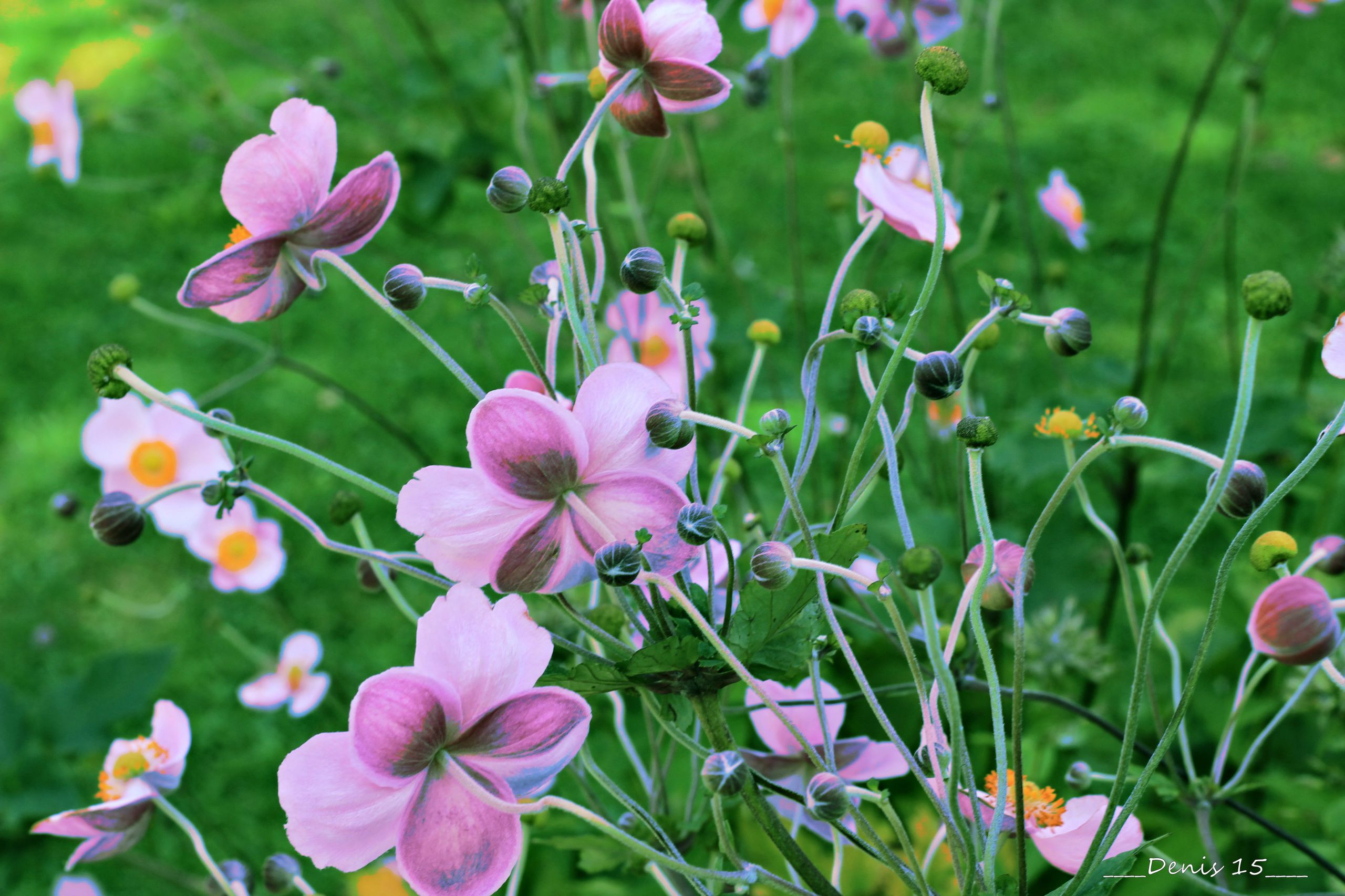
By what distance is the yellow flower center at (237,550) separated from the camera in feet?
3.70

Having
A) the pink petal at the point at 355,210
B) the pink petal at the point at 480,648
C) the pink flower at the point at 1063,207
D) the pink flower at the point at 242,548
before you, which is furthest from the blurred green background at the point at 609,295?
the pink petal at the point at 355,210

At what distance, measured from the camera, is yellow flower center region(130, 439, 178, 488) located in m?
1.06

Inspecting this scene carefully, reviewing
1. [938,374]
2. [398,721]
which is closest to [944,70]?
[938,374]

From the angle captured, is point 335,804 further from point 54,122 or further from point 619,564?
point 54,122

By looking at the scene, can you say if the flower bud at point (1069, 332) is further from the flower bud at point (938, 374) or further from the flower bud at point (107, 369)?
the flower bud at point (107, 369)

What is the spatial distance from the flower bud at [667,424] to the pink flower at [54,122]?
1175 millimetres

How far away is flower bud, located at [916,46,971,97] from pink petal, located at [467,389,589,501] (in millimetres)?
195

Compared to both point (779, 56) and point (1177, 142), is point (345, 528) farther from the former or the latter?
point (1177, 142)

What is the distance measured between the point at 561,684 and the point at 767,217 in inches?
87.2

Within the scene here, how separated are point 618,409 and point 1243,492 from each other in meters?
0.26

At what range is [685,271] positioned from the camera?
181 cm

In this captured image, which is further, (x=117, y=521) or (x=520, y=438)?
(x=117, y=521)

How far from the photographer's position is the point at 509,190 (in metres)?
0.49

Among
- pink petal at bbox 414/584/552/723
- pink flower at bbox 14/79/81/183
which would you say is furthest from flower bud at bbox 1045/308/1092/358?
pink flower at bbox 14/79/81/183
